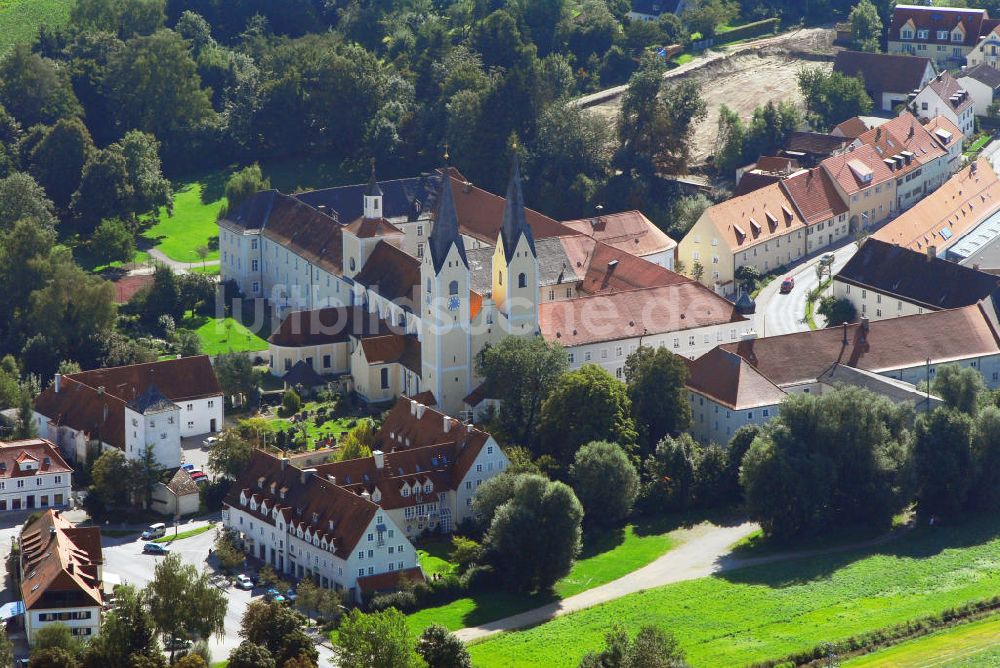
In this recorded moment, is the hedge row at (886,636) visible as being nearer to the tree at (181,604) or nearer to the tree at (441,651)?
the tree at (441,651)

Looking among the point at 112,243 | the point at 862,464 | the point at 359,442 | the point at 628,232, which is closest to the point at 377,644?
the point at 359,442

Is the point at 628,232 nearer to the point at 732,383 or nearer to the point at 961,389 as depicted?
the point at 732,383

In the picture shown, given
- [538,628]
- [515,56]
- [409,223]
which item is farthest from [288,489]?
[515,56]

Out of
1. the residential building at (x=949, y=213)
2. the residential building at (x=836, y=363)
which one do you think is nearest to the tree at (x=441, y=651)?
the residential building at (x=836, y=363)

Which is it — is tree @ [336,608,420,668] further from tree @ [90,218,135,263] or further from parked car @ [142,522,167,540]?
tree @ [90,218,135,263]

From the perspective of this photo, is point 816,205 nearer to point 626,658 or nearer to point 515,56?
point 515,56

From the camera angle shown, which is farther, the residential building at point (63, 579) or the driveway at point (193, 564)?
the residential building at point (63, 579)
